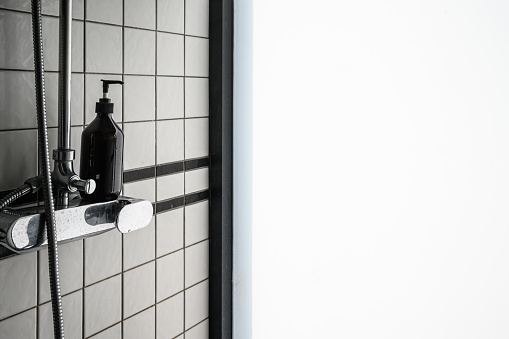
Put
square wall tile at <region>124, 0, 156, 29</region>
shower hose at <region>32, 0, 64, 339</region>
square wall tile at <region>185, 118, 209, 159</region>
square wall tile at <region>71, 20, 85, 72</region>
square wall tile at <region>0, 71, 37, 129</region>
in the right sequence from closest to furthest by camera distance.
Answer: shower hose at <region>32, 0, 64, 339</region> < square wall tile at <region>0, 71, 37, 129</region> < square wall tile at <region>71, 20, 85, 72</region> < square wall tile at <region>124, 0, 156, 29</region> < square wall tile at <region>185, 118, 209, 159</region>

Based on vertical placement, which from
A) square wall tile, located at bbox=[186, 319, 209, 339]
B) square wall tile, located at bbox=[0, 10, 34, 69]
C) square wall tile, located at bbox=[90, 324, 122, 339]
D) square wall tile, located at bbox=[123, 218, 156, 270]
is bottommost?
square wall tile, located at bbox=[186, 319, 209, 339]

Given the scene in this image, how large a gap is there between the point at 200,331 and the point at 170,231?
0.31 m

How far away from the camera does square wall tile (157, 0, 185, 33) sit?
1.26 meters

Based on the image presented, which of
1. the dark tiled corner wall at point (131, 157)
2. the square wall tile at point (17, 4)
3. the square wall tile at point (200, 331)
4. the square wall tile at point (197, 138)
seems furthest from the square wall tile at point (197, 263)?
the square wall tile at point (17, 4)

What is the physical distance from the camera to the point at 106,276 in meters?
1.14

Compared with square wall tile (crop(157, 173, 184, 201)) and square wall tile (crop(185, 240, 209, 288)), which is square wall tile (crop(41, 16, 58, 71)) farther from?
square wall tile (crop(185, 240, 209, 288))

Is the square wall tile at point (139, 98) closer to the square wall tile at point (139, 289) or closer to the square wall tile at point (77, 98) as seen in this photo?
the square wall tile at point (77, 98)

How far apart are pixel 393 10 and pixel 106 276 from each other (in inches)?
33.3

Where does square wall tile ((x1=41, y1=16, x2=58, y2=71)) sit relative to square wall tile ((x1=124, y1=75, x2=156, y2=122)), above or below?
above

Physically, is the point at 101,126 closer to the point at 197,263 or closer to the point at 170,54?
the point at 170,54

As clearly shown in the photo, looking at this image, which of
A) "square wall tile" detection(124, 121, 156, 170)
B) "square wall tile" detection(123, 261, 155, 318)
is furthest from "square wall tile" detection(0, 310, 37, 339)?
"square wall tile" detection(124, 121, 156, 170)

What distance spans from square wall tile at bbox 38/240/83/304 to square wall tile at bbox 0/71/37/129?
0.23 meters

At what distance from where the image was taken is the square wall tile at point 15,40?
36.1 inches

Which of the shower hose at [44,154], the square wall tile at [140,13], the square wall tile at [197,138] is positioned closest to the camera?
the shower hose at [44,154]
